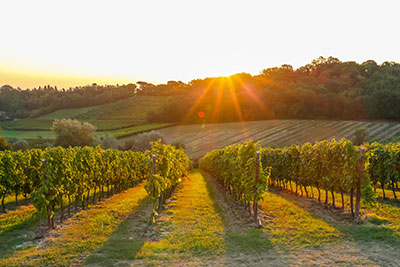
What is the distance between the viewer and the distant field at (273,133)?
54.1 m

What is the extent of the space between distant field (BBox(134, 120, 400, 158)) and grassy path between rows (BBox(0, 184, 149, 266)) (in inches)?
1672

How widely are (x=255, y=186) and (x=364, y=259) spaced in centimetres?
534

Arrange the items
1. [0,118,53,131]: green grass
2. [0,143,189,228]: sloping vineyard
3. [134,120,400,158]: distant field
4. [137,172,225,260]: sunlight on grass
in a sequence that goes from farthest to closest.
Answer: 1. [0,118,53,131]: green grass
2. [134,120,400,158]: distant field
3. [0,143,189,228]: sloping vineyard
4. [137,172,225,260]: sunlight on grass

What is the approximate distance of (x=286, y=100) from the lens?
7456cm

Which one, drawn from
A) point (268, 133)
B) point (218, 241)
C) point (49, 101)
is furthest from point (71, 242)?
point (49, 101)

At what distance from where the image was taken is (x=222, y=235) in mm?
10086

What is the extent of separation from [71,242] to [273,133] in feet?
178

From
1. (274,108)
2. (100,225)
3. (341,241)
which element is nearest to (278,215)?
(341,241)

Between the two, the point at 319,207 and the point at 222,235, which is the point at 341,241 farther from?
the point at 319,207

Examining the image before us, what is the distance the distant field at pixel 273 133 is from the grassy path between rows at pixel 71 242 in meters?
42.5

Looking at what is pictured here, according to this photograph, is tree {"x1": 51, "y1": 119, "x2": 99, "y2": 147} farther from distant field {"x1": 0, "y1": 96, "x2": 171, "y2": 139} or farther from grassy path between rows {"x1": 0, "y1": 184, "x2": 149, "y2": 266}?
grassy path between rows {"x1": 0, "y1": 184, "x2": 149, "y2": 266}

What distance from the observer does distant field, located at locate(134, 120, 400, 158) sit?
54094mm

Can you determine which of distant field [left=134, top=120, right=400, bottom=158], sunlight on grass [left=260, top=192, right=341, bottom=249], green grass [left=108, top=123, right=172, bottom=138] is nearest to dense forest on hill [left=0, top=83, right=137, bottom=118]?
green grass [left=108, top=123, right=172, bottom=138]

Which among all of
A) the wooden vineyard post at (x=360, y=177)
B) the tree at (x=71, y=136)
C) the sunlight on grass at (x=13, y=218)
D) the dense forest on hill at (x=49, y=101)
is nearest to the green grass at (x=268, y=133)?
the tree at (x=71, y=136)
